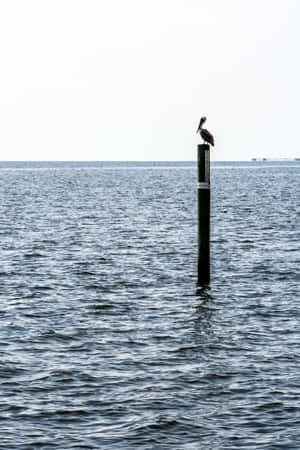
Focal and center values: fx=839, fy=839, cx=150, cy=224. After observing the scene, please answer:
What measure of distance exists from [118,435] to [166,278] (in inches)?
700

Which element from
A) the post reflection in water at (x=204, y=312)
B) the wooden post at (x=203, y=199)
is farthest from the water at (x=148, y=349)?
the wooden post at (x=203, y=199)

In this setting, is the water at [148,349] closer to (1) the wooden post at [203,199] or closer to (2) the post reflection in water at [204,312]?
(2) the post reflection in water at [204,312]

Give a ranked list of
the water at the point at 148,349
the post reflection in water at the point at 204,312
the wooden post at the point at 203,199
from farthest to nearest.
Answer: the wooden post at the point at 203,199
the post reflection in water at the point at 204,312
the water at the point at 148,349

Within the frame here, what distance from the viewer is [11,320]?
77.0 ft

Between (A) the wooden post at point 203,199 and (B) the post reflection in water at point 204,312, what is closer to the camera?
(B) the post reflection in water at point 204,312

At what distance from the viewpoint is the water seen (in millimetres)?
14602

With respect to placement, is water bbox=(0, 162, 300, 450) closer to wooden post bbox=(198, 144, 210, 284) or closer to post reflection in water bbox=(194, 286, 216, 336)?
post reflection in water bbox=(194, 286, 216, 336)

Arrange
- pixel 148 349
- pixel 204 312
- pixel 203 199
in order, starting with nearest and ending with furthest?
pixel 148 349 → pixel 204 312 → pixel 203 199

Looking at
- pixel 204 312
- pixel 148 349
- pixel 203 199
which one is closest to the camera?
pixel 148 349

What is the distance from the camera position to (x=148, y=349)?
20.1m

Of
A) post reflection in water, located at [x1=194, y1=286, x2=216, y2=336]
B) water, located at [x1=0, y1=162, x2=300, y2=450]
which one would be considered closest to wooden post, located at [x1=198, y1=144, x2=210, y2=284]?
post reflection in water, located at [x1=194, y1=286, x2=216, y2=336]

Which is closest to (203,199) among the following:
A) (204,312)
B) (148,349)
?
(204,312)

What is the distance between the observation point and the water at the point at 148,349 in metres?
14.6

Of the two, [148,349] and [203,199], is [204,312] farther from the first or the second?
[148,349]
